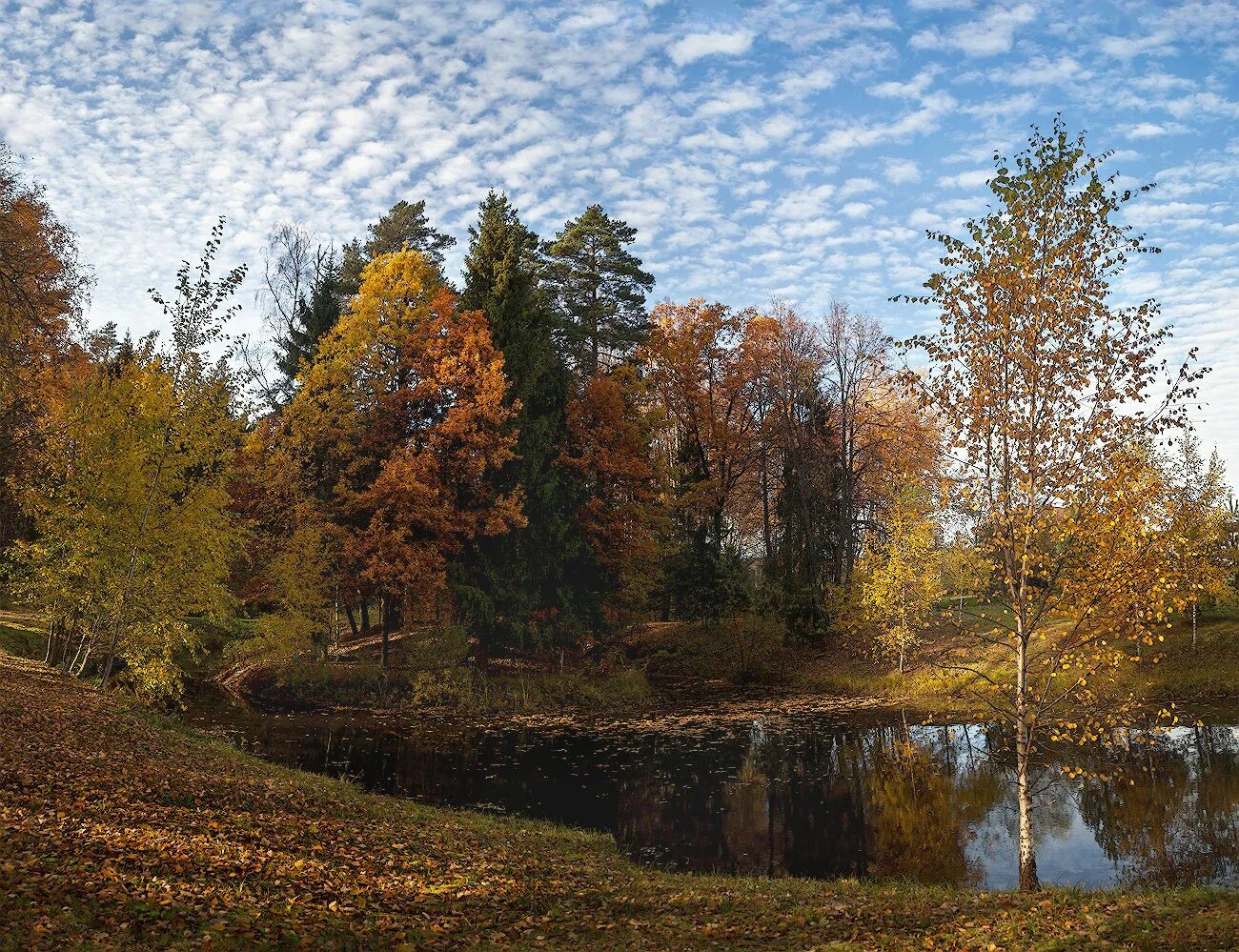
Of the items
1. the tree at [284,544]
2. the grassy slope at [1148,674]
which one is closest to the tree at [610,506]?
the grassy slope at [1148,674]

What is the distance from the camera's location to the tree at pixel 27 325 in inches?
637

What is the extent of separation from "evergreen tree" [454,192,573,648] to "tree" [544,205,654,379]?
7.33m

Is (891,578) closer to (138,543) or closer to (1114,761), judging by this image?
(1114,761)

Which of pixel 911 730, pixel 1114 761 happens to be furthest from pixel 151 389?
pixel 1114 761

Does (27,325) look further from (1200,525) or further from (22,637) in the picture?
(1200,525)

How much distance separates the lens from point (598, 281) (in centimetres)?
4447

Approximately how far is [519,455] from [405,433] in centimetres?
497

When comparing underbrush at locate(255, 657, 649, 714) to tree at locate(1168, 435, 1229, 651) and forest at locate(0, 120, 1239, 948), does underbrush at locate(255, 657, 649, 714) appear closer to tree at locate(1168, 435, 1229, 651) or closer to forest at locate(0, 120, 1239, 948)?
forest at locate(0, 120, 1239, 948)

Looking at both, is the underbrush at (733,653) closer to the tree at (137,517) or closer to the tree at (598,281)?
the tree at (598,281)

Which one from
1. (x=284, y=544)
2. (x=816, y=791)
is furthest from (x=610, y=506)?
(x=816, y=791)

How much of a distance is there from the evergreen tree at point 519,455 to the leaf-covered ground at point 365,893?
748 inches

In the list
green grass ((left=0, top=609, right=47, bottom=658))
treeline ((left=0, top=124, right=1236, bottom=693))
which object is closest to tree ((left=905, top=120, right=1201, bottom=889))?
treeline ((left=0, top=124, right=1236, bottom=693))

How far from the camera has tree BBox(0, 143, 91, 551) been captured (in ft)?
53.1

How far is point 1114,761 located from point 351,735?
21.6 metres
